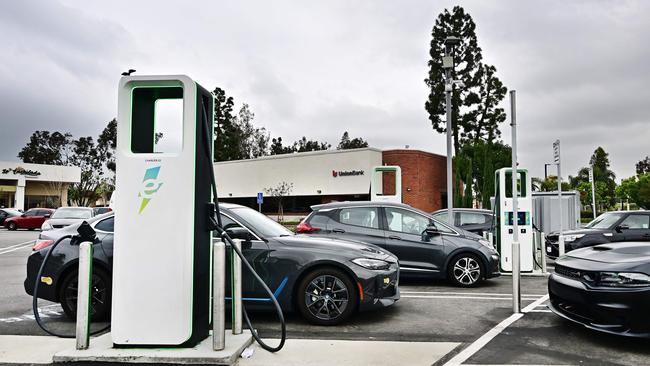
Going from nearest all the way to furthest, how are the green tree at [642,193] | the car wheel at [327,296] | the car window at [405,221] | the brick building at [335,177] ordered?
the car wheel at [327,296], the car window at [405,221], the brick building at [335,177], the green tree at [642,193]

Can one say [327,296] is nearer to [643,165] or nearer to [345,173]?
[345,173]

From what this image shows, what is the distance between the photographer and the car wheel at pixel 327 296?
6137mm

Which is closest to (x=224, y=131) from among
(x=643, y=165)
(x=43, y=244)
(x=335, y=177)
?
(x=335, y=177)

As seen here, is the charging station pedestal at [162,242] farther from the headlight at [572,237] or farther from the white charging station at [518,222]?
the headlight at [572,237]

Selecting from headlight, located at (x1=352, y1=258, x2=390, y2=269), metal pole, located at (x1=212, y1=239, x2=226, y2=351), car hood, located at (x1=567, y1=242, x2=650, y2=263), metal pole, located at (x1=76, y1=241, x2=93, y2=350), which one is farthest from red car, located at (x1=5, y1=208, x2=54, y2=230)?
car hood, located at (x1=567, y1=242, x2=650, y2=263)

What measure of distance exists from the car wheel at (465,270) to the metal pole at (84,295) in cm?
661

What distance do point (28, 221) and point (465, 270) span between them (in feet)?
108

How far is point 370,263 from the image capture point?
631 centimetres

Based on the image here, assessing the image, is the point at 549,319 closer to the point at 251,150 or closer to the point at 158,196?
the point at 158,196

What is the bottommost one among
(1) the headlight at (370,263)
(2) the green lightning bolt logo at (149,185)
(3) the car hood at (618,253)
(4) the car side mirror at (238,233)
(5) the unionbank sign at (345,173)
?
(1) the headlight at (370,263)

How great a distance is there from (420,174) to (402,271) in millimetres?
27163

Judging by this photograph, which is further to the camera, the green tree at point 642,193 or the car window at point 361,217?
the green tree at point 642,193

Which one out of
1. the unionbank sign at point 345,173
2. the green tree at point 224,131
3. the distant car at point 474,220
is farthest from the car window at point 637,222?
the green tree at point 224,131

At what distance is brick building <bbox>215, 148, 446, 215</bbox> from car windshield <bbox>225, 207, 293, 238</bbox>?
28.4m
